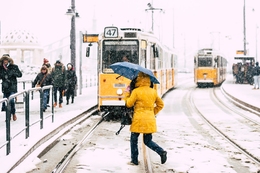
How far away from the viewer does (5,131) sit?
8.08 metres

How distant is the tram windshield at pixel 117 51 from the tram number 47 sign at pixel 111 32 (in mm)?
177

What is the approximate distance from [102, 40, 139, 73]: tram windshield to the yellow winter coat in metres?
8.22

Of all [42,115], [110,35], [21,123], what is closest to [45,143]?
[21,123]

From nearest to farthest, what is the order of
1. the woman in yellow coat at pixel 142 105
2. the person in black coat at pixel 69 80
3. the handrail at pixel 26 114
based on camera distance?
the woman in yellow coat at pixel 142 105, the handrail at pixel 26 114, the person in black coat at pixel 69 80

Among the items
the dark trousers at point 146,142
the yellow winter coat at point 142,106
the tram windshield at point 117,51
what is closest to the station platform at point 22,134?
the dark trousers at point 146,142

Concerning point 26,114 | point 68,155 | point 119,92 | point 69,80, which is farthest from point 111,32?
point 68,155

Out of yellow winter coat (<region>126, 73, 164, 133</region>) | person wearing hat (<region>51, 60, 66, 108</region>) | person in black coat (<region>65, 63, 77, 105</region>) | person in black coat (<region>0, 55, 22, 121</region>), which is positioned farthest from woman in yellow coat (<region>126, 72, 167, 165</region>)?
person in black coat (<region>65, 63, 77, 105</region>)

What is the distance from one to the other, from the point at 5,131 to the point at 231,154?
4122 mm

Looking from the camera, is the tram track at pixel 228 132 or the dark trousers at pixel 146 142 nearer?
the dark trousers at pixel 146 142

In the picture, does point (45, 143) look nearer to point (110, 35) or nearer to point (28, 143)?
point (28, 143)

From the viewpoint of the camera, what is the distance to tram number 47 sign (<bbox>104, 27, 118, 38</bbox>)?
Answer: 15.9 meters

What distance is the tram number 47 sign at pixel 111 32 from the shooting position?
1593cm

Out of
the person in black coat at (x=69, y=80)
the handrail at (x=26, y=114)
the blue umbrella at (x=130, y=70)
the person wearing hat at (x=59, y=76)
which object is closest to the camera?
the blue umbrella at (x=130, y=70)

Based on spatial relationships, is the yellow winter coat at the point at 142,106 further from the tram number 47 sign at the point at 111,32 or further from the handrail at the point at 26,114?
the tram number 47 sign at the point at 111,32
